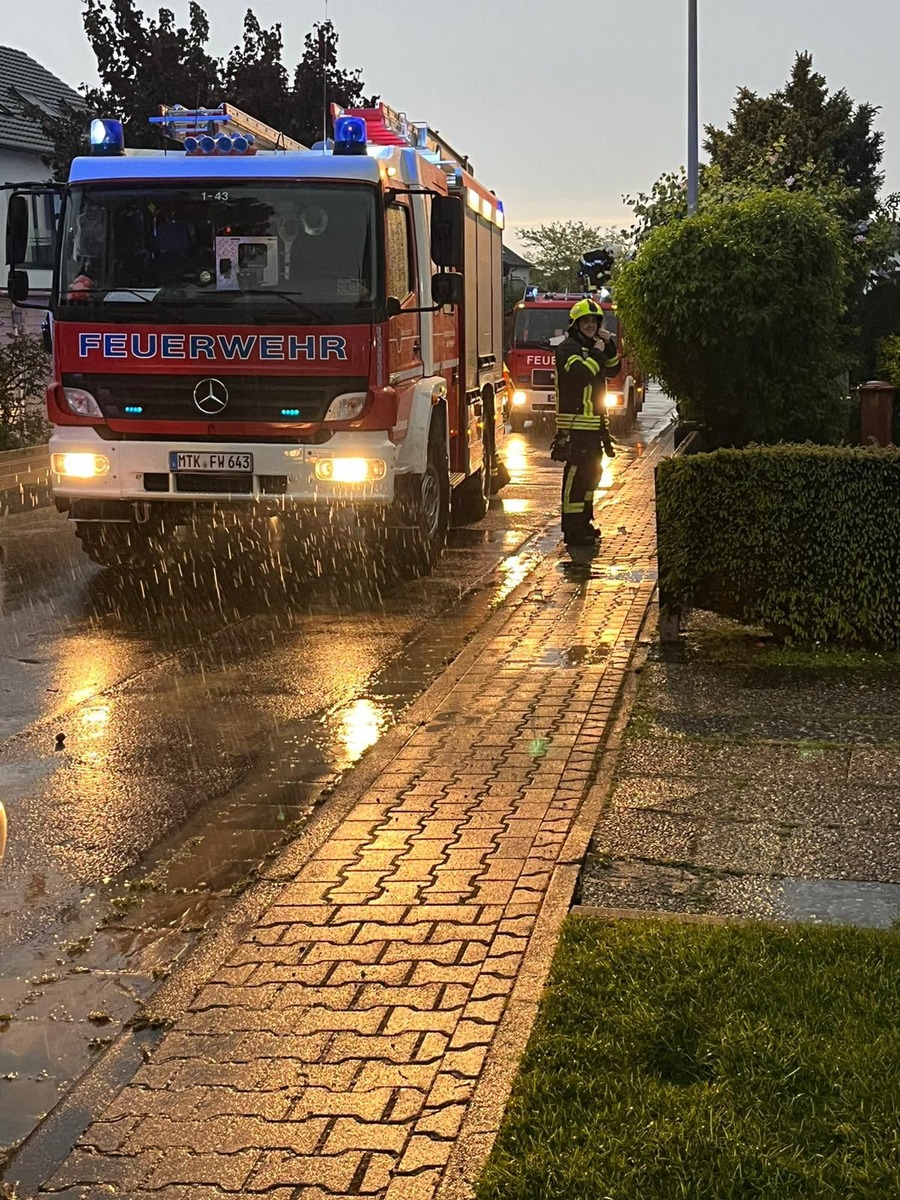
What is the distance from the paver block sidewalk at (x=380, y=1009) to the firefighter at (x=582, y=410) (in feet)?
20.7

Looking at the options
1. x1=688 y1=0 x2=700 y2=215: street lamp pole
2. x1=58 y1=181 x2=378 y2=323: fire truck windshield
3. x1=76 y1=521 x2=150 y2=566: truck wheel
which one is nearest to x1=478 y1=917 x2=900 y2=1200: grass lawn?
x1=58 y1=181 x2=378 y2=323: fire truck windshield

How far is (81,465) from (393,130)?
3.78m

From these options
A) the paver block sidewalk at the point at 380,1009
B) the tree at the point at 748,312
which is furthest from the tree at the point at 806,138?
the paver block sidewalk at the point at 380,1009

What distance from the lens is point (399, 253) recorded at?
426 inches

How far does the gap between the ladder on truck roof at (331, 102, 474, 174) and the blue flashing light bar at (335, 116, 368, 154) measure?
23.3 inches

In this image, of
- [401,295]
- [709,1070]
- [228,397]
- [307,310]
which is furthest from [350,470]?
[709,1070]

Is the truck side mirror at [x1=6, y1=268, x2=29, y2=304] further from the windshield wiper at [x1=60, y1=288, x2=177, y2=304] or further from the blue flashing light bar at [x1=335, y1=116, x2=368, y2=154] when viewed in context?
the blue flashing light bar at [x1=335, y1=116, x2=368, y2=154]

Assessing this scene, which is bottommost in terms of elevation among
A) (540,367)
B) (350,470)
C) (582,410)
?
(350,470)

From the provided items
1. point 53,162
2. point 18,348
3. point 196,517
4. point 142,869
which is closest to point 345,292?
point 196,517

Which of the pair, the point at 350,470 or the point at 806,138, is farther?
the point at 806,138

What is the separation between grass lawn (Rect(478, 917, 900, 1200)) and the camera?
314 cm

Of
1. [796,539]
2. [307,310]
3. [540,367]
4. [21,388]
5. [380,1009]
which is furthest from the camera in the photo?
[540,367]

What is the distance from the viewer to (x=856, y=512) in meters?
7.95

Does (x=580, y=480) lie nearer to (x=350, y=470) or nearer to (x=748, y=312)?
(x=748, y=312)
